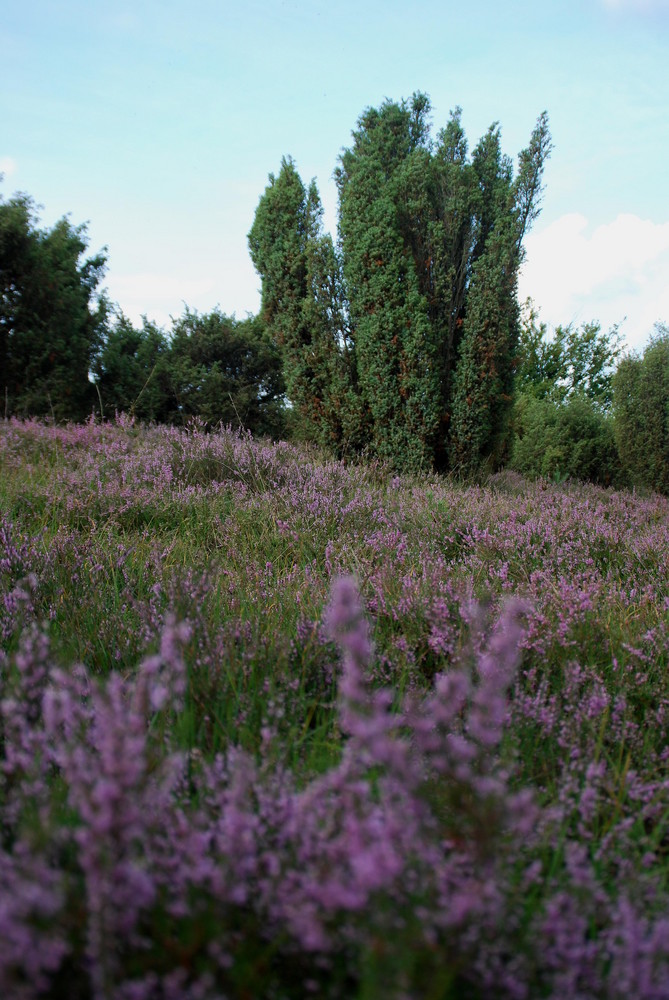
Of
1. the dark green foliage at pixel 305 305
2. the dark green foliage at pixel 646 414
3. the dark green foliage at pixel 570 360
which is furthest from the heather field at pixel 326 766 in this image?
the dark green foliage at pixel 570 360

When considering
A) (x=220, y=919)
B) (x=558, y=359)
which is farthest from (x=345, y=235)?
(x=558, y=359)

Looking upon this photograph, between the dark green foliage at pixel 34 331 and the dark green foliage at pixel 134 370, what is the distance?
1.80ft

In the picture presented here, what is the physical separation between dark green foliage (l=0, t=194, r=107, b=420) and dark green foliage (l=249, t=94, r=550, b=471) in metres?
5.54

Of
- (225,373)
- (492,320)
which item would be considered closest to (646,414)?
(492,320)

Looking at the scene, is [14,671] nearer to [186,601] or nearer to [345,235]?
[186,601]

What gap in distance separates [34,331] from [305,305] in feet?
21.9

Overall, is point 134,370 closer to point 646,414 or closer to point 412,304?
point 412,304

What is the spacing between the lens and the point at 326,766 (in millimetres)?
1615

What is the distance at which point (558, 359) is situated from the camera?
3259 cm

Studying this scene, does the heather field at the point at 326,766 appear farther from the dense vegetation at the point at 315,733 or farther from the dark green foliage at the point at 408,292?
the dark green foliage at the point at 408,292

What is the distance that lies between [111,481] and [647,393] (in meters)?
10.9

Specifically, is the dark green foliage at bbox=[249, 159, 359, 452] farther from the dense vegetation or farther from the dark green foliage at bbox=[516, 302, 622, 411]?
the dark green foliage at bbox=[516, 302, 622, 411]

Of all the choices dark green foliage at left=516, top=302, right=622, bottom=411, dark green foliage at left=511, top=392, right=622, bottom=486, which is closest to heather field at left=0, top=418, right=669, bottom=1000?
dark green foliage at left=511, top=392, right=622, bottom=486

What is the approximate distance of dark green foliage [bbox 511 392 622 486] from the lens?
53.3ft
